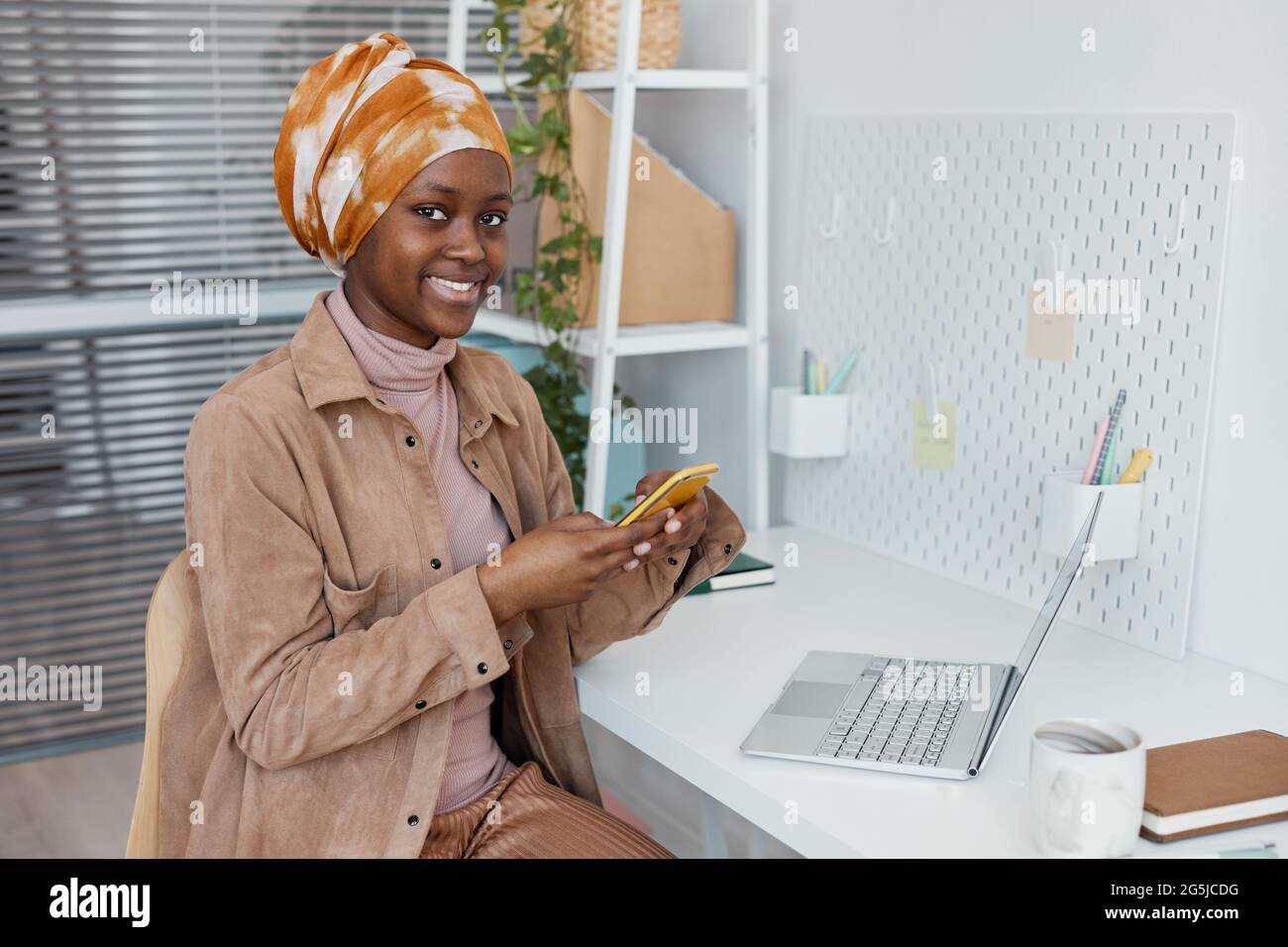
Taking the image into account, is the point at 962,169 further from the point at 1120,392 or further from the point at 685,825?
the point at 685,825

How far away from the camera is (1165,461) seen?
1401 millimetres

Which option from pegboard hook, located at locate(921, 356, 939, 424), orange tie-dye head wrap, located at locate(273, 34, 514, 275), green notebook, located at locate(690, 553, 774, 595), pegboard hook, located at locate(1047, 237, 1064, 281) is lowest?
green notebook, located at locate(690, 553, 774, 595)

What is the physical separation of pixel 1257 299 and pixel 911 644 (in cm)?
50

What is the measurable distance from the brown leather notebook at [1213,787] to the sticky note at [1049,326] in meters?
0.53

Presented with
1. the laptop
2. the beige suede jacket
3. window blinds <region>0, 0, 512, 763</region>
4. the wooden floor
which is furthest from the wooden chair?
window blinds <region>0, 0, 512, 763</region>

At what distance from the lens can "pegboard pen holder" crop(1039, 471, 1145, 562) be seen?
4.59ft

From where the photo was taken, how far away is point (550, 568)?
3.84 ft

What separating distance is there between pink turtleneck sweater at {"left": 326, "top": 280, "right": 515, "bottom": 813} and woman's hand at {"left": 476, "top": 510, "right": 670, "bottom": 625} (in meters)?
0.13

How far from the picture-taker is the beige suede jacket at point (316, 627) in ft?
3.75

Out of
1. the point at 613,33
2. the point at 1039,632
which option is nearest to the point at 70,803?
Answer: the point at 613,33

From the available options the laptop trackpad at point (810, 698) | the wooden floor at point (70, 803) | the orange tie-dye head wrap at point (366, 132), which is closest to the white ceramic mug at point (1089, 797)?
the laptop trackpad at point (810, 698)

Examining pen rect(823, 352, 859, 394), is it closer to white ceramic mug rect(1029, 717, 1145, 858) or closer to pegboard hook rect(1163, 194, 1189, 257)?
pegboard hook rect(1163, 194, 1189, 257)

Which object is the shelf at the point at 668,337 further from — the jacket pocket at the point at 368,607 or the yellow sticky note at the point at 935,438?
the jacket pocket at the point at 368,607
